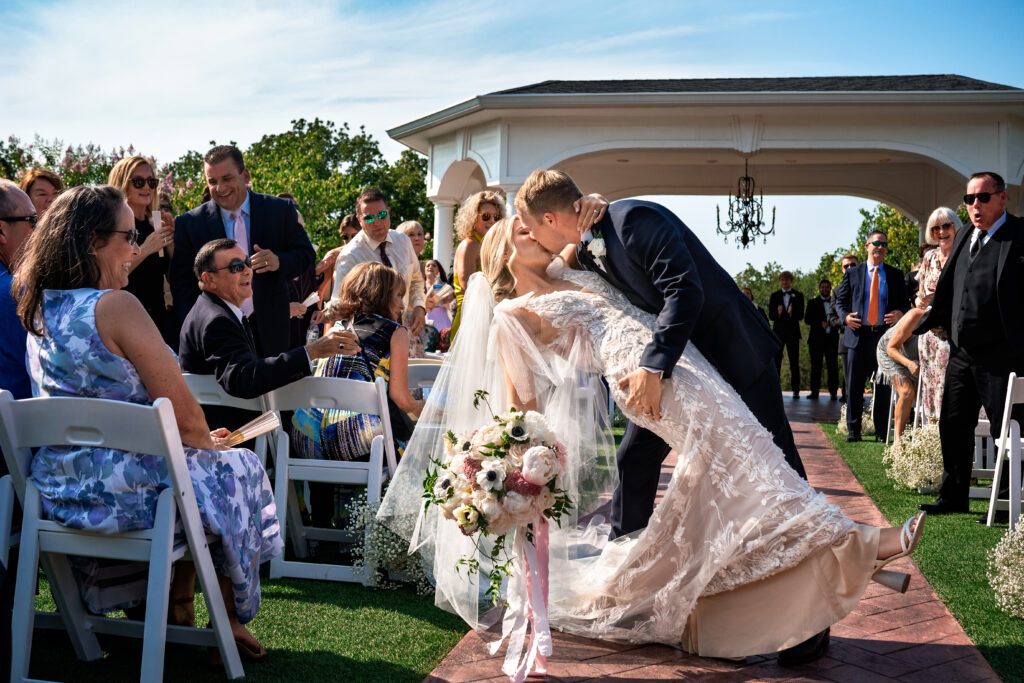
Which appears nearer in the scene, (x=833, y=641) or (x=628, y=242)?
(x=628, y=242)

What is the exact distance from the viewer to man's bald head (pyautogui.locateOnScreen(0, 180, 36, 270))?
421 centimetres

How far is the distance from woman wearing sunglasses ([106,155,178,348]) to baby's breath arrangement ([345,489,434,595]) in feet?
7.32

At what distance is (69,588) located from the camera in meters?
3.65

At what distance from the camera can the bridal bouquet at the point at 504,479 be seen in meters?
3.59

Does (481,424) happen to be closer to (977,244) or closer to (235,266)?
(235,266)

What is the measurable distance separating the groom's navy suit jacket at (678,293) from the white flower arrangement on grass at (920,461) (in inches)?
168

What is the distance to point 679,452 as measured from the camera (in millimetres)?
3898

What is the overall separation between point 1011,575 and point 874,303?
6944 millimetres

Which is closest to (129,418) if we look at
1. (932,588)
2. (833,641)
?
(833,641)

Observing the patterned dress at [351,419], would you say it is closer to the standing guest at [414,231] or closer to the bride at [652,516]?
the bride at [652,516]

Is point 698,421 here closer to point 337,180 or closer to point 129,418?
point 129,418

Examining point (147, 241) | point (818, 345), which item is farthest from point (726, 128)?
point (147, 241)

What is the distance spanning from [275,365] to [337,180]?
28.3 meters

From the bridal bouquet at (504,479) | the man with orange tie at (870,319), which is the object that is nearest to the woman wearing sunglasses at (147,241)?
the bridal bouquet at (504,479)
